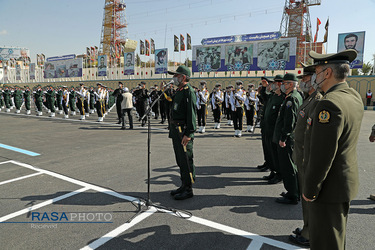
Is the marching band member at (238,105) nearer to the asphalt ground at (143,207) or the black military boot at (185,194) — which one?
the asphalt ground at (143,207)

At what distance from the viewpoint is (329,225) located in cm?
192

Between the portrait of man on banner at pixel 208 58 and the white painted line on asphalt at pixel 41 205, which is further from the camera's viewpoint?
the portrait of man on banner at pixel 208 58

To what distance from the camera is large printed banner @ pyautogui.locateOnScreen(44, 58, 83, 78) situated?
1967 inches

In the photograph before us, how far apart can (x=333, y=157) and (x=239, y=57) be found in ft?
104

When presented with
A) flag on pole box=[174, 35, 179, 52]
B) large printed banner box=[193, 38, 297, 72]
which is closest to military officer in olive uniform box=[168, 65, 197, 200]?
large printed banner box=[193, 38, 297, 72]

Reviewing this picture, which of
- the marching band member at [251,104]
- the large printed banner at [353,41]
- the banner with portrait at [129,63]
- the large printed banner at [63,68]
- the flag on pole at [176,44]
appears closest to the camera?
the marching band member at [251,104]

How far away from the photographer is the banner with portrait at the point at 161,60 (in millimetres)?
37469

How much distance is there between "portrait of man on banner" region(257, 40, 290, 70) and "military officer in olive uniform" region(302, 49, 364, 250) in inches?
1164

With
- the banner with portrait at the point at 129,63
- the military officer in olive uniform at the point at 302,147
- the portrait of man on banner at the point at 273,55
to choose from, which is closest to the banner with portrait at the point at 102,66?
the banner with portrait at the point at 129,63

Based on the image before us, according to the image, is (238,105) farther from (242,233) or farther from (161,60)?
(161,60)

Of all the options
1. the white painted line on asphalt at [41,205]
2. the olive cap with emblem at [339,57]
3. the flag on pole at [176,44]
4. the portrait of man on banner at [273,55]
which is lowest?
the white painted line on asphalt at [41,205]

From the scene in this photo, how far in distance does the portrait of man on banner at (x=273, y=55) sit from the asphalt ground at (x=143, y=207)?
79.1ft

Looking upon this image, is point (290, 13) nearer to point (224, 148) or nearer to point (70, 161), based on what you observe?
point (224, 148)

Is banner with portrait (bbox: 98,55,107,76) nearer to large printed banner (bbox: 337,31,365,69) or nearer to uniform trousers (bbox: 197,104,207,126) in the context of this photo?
large printed banner (bbox: 337,31,365,69)
